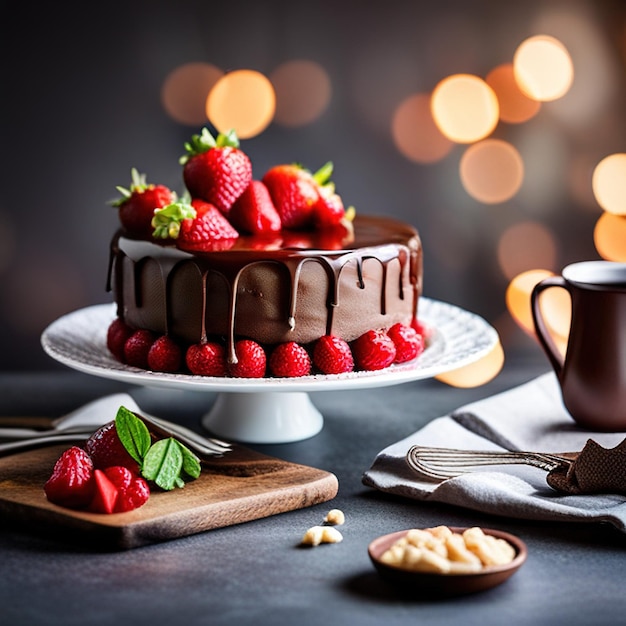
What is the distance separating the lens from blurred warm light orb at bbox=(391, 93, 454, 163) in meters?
2.35

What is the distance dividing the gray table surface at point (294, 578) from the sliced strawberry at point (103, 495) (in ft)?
0.17

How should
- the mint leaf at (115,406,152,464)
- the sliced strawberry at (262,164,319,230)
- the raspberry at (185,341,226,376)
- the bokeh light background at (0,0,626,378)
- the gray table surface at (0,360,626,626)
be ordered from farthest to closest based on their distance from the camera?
the bokeh light background at (0,0,626,378)
the sliced strawberry at (262,164,319,230)
the raspberry at (185,341,226,376)
the mint leaf at (115,406,152,464)
the gray table surface at (0,360,626,626)

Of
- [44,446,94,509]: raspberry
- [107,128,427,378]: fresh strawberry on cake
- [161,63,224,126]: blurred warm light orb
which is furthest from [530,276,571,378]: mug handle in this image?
[161,63,224,126]: blurred warm light orb

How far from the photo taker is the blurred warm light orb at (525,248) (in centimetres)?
244

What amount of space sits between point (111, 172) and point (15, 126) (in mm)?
222

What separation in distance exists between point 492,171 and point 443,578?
56.3 inches

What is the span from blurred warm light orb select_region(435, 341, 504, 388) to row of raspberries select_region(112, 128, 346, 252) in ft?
1.98

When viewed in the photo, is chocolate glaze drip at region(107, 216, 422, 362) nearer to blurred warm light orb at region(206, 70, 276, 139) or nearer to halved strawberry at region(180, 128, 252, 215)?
halved strawberry at region(180, 128, 252, 215)

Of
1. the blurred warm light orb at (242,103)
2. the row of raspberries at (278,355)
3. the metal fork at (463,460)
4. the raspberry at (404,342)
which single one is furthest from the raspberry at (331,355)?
the blurred warm light orb at (242,103)

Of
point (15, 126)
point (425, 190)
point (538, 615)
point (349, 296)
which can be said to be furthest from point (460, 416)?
point (15, 126)

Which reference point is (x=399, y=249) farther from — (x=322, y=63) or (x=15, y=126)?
(x=15, y=126)

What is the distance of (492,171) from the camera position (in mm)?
2408

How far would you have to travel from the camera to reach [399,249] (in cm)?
176

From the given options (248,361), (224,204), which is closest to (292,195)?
(224,204)
